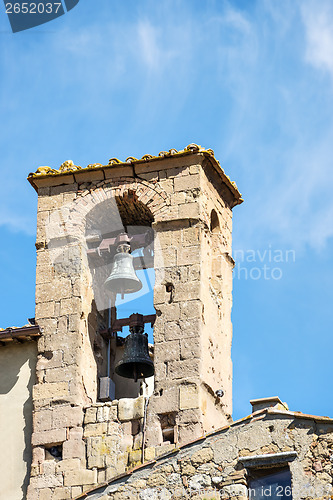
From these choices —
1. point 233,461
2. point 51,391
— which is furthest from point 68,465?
point 233,461

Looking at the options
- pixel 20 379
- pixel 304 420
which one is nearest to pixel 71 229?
pixel 20 379

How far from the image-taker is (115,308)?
19375 millimetres

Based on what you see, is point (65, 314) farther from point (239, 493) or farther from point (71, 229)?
point (239, 493)

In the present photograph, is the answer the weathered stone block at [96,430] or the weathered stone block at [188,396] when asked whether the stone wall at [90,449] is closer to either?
the weathered stone block at [96,430]

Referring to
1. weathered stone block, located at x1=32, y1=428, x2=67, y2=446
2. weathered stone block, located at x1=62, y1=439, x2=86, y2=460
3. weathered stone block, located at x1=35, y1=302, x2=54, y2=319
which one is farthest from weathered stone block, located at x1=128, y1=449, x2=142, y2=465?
weathered stone block, located at x1=35, y1=302, x2=54, y2=319

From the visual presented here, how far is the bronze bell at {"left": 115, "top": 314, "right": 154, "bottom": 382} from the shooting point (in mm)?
18422

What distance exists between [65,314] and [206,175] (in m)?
2.76

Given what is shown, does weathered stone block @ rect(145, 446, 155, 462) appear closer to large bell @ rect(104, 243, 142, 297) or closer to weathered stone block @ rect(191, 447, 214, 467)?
weathered stone block @ rect(191, 447, 214, 467)

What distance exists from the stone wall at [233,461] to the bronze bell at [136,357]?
288 centimetres

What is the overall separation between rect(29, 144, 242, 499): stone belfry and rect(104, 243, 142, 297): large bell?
268mm

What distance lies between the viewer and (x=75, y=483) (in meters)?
17.3

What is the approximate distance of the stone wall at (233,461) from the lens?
15.1m

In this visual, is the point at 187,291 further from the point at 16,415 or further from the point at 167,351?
the point at 16,415

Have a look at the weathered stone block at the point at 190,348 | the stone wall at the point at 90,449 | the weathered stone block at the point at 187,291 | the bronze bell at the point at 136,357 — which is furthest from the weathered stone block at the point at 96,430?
the weathered stone block at the point at 187,291
